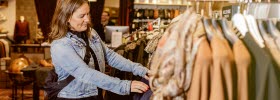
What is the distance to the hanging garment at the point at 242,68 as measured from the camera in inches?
65.2

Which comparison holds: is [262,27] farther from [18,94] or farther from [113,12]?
[113,12]

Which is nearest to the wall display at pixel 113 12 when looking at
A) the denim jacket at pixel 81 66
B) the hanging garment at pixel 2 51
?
the hanging garment at pixel 2 51

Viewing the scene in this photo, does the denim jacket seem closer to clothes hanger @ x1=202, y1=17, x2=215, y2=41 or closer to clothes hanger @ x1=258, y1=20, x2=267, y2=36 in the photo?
clothes hanger @ x1=202, y1=17, x2=215, y2=41

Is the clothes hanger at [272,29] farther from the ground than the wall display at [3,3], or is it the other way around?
the wall display at [3,3]

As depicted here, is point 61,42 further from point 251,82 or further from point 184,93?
point 251,82

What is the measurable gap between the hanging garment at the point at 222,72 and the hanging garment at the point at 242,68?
0.03 meters

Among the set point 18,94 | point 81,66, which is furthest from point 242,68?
point 18,94

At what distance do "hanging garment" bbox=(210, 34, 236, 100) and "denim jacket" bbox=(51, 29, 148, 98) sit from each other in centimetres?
83

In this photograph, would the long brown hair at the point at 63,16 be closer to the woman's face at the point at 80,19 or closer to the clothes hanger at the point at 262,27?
the woman's face at the point at 80,19

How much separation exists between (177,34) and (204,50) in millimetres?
144

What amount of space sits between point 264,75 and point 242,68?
3.5 inches

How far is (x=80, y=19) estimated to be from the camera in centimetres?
274

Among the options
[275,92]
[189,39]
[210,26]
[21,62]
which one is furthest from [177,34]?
[21,62]

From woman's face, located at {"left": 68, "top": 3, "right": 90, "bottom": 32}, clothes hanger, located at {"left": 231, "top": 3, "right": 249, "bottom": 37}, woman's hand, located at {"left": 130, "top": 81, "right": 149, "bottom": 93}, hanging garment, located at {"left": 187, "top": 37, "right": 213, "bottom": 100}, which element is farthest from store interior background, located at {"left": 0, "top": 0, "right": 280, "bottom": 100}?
hanging garment, located at {"left": 187, "top": 37, "right": 213, "bottom": 100}
